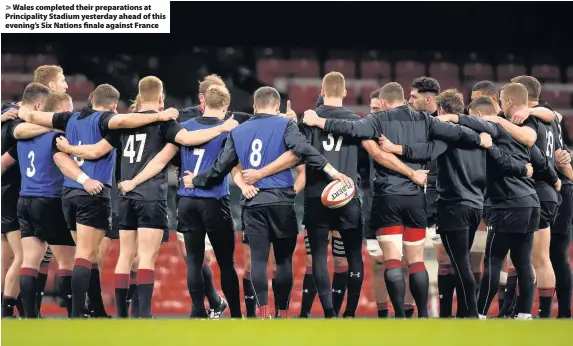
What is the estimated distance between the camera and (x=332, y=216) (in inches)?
327

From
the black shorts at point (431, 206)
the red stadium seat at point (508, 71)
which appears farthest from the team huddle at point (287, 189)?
the red stadium seat at point (508, 71)

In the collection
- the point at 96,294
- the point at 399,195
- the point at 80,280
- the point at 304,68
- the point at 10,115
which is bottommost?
the point at 96,294

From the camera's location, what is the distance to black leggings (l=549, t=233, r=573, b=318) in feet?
30.1

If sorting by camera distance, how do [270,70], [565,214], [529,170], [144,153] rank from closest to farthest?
1. [144,153]
2. [529,170]
3. [565,214]
4. [270,70]

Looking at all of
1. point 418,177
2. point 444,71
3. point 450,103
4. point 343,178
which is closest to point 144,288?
point 343,178

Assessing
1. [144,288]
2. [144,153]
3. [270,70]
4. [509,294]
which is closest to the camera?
[144,288]

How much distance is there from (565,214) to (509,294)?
96 cm

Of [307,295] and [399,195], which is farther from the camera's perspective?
[307,295]

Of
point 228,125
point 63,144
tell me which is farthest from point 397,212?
point 63,144

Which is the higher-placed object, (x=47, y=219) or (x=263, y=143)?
(x=263, y=143)

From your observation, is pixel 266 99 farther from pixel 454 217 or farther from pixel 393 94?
pixel 454 217

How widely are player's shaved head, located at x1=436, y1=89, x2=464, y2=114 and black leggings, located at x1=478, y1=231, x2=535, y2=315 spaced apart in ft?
3.74

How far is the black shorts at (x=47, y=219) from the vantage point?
882 centimetres

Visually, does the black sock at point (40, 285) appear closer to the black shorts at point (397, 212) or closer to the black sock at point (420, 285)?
the black shorts at point (397, 212)
